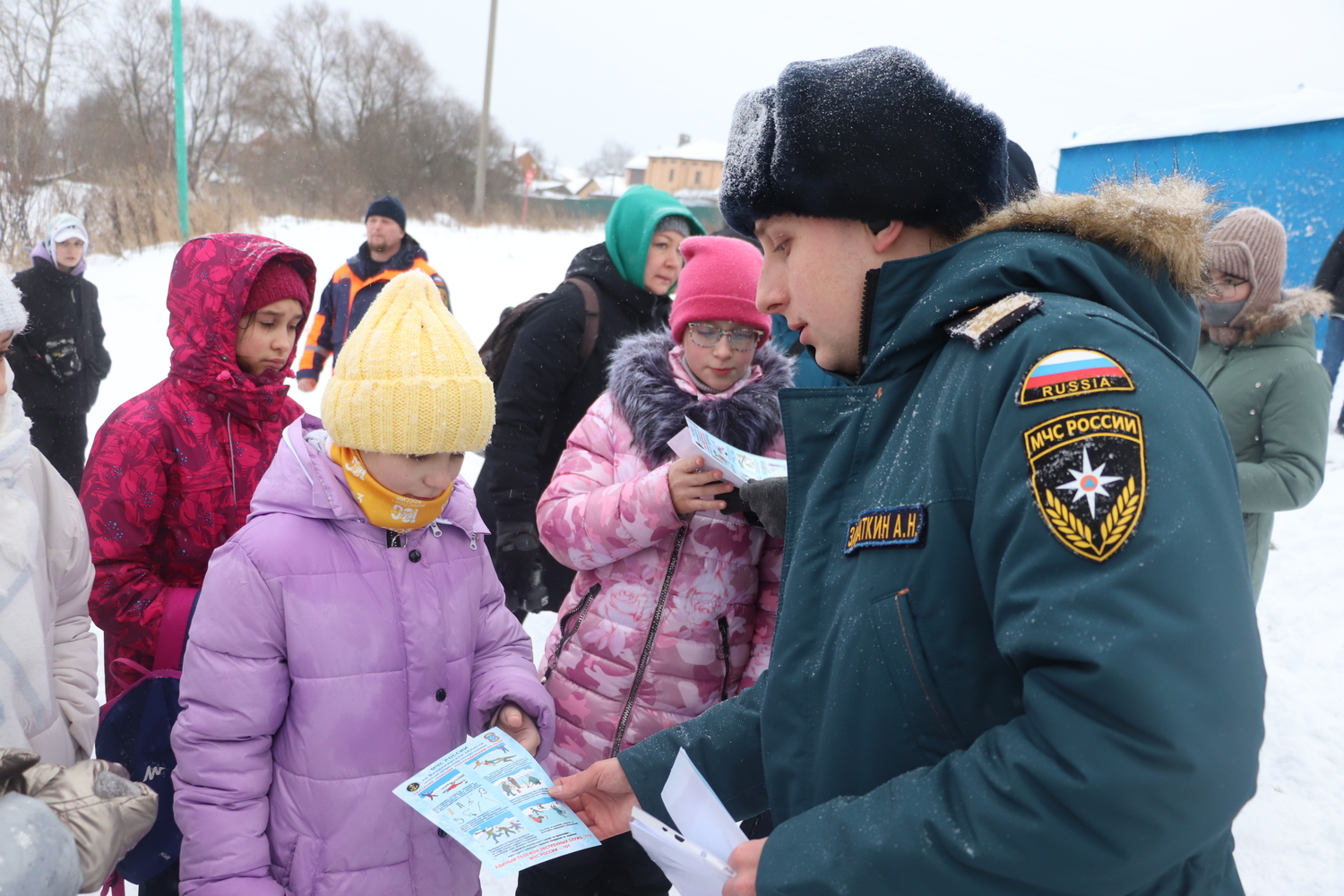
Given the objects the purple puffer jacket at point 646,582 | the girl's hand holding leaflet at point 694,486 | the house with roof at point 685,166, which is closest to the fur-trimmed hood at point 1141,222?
the girl's hand holding leaflet at point 694,486

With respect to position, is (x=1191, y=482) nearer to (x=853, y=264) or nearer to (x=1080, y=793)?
(x=1080, y=793)

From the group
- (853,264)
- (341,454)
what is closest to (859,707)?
(853,264)

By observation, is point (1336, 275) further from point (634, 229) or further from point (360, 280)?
point (360, 280)

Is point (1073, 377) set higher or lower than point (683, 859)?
higher

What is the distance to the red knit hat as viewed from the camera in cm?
228

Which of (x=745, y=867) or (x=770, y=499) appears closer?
(x=745, y=867)

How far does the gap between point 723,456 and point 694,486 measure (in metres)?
0.12

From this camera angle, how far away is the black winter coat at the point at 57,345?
478cm


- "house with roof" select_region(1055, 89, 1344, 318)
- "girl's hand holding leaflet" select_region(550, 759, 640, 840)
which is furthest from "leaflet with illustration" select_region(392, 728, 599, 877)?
"house with roof" select_region(1055, 89, 1344, 318)

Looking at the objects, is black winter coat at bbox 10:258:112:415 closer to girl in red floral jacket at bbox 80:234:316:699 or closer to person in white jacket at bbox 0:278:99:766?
girl in red floral jacket at bbox 80:234:316:699

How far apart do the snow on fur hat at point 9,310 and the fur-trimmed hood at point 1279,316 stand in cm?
375

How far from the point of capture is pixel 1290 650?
5.03 metres

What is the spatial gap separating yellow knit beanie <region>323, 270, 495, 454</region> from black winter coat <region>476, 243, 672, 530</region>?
3.28 feet

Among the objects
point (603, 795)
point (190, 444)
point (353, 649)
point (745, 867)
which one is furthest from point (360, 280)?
point (745, 867)
